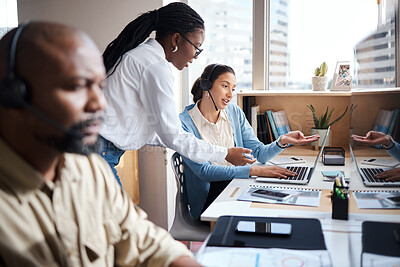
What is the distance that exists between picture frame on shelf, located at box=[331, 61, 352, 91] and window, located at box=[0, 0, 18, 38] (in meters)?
2.06

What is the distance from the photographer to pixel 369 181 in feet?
3.59

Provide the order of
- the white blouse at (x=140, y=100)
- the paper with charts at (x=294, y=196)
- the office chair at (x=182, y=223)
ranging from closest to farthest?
the paper with charts at (x=294, y=196)
the white blouse at (x=140, y=100)
the office chair at (x=182, y=223)

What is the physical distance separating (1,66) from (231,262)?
2.07 ft

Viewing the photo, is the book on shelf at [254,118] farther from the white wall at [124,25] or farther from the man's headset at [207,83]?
the white wall at [124,25]

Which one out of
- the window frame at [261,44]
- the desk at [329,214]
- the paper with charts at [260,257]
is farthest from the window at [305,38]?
the paper with charts at [260,257]

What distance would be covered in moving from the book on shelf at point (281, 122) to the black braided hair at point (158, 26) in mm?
1256

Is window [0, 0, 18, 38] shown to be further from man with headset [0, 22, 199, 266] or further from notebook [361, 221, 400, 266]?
notebook [361, 221, 400, 266]

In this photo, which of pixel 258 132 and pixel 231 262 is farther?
pixel 258 132

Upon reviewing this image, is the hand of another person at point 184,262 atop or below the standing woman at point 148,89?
below

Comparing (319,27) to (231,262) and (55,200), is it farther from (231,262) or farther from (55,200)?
(55,200)

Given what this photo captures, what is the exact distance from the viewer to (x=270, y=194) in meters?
1.51

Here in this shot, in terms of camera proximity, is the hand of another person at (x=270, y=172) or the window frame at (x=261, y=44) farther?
the window frame at (x=261, y=44)

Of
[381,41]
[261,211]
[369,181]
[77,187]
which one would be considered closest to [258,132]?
[261,211]

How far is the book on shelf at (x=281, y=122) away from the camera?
2.83m
